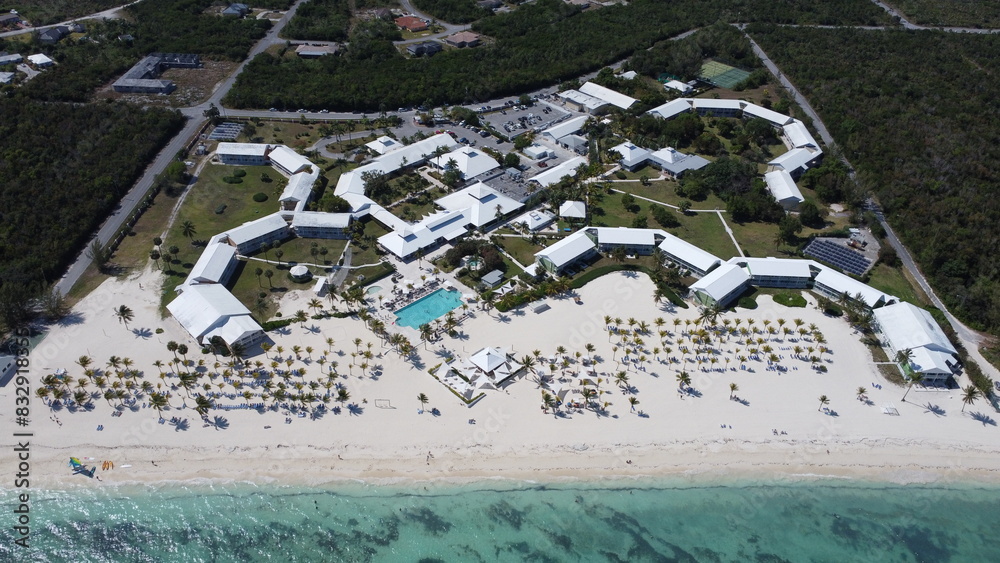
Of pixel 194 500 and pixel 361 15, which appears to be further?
pixel 361 15

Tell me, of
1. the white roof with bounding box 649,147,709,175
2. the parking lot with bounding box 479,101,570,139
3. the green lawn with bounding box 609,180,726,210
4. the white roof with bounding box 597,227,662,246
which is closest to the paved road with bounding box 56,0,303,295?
the parking lot with bounding box 479,101,570,139

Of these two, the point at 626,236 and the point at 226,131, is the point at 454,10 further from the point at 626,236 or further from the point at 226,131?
the point at 626,236

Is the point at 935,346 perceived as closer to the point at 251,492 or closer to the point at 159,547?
the point at 251,492

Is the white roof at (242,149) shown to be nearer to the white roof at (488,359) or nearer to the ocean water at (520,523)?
the white roof at (488,359)

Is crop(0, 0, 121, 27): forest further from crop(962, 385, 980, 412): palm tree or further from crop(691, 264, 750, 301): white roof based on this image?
crop(962, 385, 980, 412): palm tree

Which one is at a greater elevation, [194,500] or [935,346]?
[935,346]

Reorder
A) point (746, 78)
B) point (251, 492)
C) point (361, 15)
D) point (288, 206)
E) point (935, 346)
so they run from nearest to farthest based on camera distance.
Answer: point (251, 492) → point (935, 346) → point (288, 206) → point (746, 78) → point (361, 15)

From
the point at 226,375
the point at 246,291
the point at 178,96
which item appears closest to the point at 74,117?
the point at 178,96

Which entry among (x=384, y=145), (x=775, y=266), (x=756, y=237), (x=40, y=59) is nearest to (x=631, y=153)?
(x=756, y=237)

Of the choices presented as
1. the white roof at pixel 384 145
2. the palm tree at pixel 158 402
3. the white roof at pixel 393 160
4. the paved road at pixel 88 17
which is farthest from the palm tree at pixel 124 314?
the paved road at pixel 88 17
